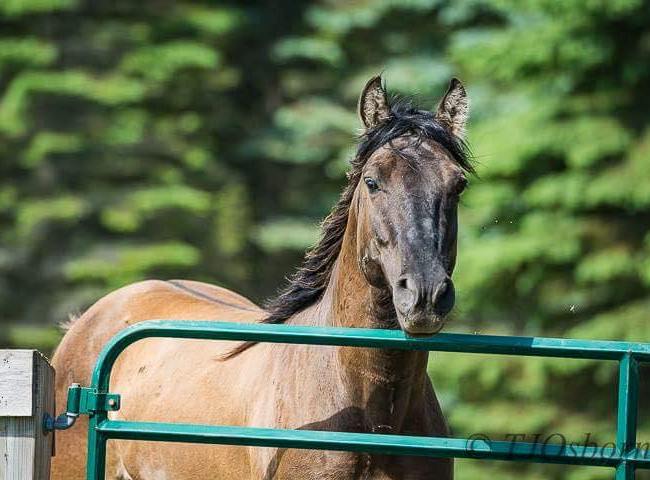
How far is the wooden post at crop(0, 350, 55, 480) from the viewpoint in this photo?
11.5ft

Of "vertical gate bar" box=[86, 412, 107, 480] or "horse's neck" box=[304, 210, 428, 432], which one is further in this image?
"horse's neck" box=[304, 210, 428, 432]

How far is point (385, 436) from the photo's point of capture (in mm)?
3600

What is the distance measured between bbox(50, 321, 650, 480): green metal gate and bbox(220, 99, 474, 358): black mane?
2.86 ft

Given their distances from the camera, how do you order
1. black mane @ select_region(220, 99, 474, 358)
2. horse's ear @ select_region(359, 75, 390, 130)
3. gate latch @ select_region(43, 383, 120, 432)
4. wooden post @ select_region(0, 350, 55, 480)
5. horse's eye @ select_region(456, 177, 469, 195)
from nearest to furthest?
wooden post @ select_region(0, 350, 55, 480)
gate latch @ select_region(43, 383, 120, 432)
horse's eye @ select_region(456, 177, 469, 195)
black mane @ select_region(220, 99, 474, 358)
horse's ear @ select_region(359, 75, 390, 130)

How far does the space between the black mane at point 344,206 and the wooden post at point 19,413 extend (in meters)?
1.43

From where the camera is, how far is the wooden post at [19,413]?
3512mm

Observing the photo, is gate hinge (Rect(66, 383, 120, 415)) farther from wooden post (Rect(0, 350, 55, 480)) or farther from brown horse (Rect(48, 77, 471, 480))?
brown horse (Rect(48, 77, 471, 480))

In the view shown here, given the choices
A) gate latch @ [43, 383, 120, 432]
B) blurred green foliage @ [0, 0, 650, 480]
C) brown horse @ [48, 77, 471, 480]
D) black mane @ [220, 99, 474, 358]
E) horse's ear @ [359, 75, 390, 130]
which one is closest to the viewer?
gate latch @ [43, 383, 120, 432]

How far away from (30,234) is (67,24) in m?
3.64

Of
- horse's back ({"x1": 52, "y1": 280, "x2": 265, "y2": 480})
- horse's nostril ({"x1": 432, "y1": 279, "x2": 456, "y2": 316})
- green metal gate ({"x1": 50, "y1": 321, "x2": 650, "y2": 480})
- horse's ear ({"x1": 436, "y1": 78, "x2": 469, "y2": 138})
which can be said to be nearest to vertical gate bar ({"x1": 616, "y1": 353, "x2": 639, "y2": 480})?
green metal gate ({"x1": 50, "y1": 321, "x2": 650, "y2": 480})

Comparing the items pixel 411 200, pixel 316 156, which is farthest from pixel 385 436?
pixel 316 156

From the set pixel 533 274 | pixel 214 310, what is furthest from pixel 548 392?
pixel 214 310

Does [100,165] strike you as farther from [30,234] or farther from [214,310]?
[214,310]

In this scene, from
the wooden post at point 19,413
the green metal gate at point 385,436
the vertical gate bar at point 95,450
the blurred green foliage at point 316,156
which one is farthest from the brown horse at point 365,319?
the blurred green foliage at point 316,156
